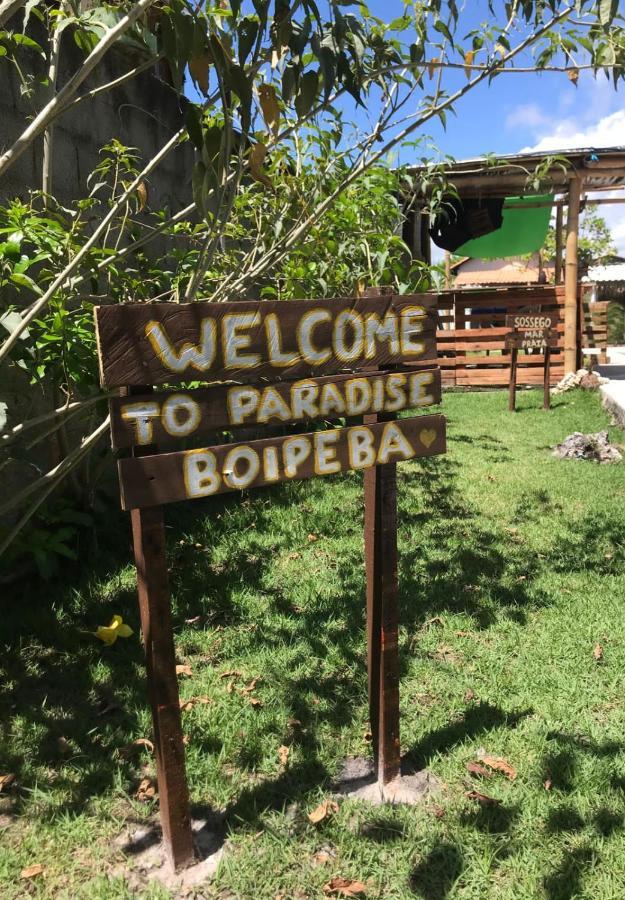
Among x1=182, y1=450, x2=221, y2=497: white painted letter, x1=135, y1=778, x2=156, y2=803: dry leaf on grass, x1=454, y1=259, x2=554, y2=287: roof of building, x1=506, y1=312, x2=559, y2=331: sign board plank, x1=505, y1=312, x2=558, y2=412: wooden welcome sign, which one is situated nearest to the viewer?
x1=182, y1=450, x2=221, y2=497: white painted letter

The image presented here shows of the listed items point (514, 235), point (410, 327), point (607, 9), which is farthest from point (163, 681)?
point (514, 235)

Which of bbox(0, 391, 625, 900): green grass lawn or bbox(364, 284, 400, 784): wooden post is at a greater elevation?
bbox(364, 284, 400, 784): wooden post

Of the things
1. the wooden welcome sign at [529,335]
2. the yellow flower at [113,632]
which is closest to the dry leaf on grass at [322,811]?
the yellow flower at [113,632]

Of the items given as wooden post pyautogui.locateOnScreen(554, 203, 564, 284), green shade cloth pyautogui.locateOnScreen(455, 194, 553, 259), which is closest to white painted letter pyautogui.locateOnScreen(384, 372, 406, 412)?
green shade cloth pyautogui.locateOnScreen(455, 194, 553, 259)

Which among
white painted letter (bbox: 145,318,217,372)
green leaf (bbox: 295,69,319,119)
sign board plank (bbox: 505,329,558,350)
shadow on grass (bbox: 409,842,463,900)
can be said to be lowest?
shadow on grass (bbox: 409,842,463,900)

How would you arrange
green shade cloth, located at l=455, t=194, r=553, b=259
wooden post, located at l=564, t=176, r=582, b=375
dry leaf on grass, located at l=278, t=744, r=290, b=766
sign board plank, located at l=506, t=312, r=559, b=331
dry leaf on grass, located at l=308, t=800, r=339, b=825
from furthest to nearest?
green shade cloth, located at l=455, t=194, r=553, b=259
wooden post, located at l=564, t=176, r=582, b=375
sign board plank, located at l=506, t=312, r=559, b=331
dry leaf on grass, located at l=278, t=744, r=290, b=766
dry leaf on grass, located at l=308, t=800, r=339, b=825

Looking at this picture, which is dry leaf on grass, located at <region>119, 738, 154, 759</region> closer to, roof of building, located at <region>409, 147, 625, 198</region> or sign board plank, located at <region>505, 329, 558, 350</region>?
sign board plank, located at <region>505, 329, 558, 350</region>

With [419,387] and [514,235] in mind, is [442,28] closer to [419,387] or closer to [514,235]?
[419,387]

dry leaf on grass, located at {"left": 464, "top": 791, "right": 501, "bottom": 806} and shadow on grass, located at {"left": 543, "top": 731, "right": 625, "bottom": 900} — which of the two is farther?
dry leaf on grass, located at {"left": 464, "top": 791, "right": 501, "bottom": 806}

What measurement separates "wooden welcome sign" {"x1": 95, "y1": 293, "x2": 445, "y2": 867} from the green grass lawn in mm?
295

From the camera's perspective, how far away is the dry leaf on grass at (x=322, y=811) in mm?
2227

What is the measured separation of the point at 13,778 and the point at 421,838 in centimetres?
143

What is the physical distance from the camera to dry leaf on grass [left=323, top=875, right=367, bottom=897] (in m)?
1.95

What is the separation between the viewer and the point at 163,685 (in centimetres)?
199
